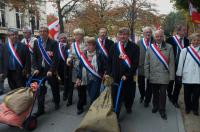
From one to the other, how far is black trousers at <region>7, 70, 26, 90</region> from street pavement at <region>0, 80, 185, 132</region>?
968 mm

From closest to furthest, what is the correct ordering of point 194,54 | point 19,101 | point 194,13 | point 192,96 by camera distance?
1. point 19,101
2. point 194,54
3. point 192,96
4. point 194,13

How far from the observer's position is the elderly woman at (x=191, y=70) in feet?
17.7

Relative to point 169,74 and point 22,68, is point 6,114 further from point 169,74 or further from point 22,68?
point 169,74

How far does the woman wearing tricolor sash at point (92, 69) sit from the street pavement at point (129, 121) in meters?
0.73

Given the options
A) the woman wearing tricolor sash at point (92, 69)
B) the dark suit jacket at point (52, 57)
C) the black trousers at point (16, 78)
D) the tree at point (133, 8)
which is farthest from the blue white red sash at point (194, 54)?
the tree at point (133, 8)

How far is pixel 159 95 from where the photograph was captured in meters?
5.70

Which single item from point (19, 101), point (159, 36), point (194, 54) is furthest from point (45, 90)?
point (194, 54)

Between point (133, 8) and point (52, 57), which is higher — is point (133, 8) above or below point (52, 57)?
above

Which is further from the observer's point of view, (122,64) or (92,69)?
(92,69)

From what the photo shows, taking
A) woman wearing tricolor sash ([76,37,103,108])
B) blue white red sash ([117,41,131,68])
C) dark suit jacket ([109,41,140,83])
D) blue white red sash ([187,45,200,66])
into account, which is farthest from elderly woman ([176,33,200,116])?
woman wearing tricolor sash ([76,37,103,108])

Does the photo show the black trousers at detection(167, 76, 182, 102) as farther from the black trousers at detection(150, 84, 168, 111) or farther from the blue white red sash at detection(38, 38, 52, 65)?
the blue white red sash at detection(38, 38, 52, 65)

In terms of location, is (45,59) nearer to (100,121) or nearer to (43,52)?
(43,52)

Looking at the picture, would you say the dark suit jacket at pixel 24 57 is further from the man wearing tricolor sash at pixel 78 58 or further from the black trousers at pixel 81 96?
the black trousers at pixel 81 96

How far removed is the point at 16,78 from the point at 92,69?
231 centimetres
